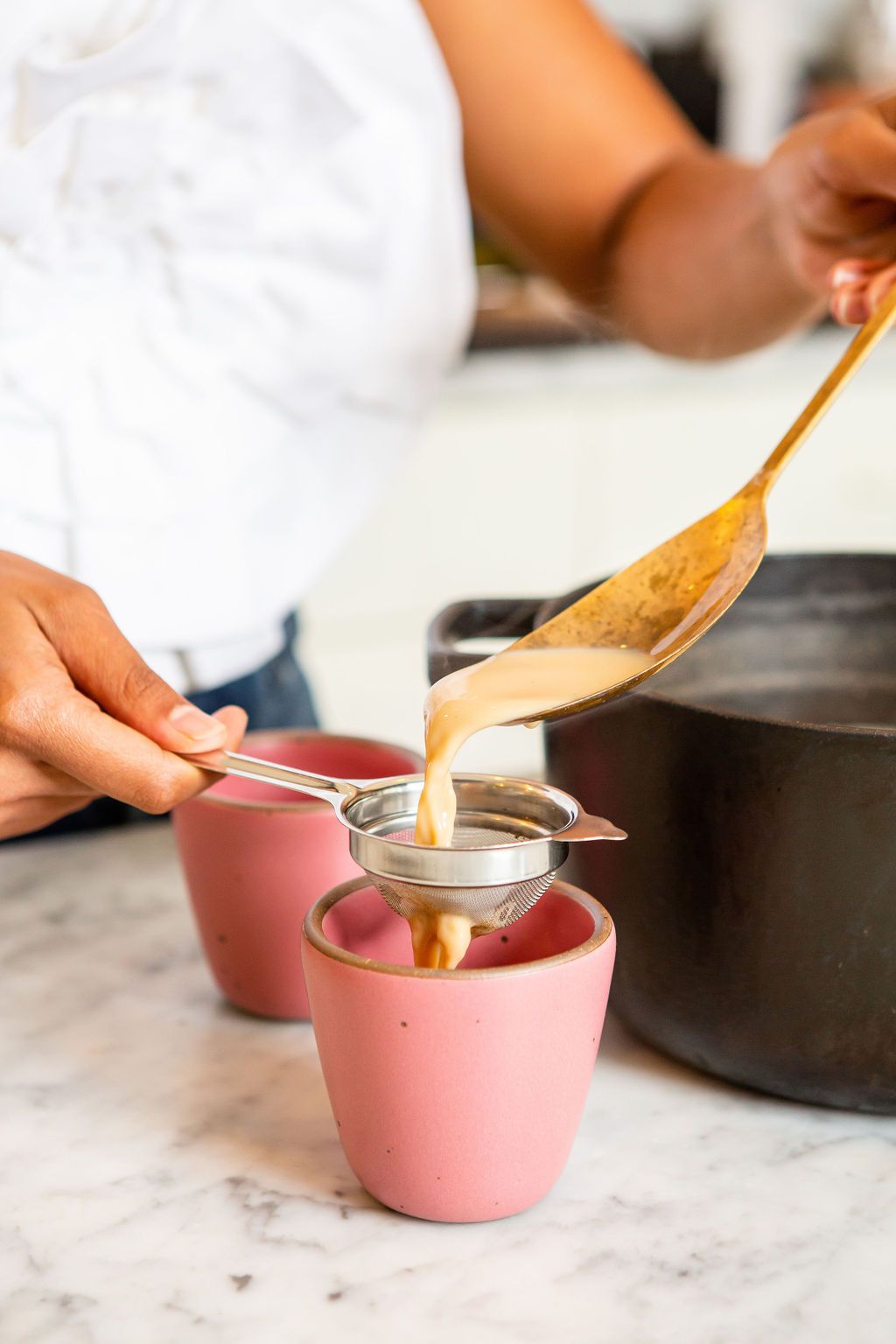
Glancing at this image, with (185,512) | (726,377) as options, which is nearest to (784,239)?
(185,512)

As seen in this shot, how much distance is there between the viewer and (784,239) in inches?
31.5

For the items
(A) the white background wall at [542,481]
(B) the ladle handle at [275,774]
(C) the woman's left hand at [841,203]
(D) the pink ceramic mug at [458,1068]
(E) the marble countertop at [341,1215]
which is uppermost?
(C) the woman's left hand at [841,203]

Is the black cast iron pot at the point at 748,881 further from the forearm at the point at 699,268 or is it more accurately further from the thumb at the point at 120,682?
the forearm at the point at 699,268

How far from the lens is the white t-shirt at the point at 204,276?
27.6 inches

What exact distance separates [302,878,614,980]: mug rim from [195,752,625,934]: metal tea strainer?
18mm

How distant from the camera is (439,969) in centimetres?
45

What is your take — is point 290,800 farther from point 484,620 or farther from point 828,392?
point 828,392

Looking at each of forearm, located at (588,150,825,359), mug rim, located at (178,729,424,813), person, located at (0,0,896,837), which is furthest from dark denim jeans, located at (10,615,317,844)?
forearm, located at (588,150,825,359)

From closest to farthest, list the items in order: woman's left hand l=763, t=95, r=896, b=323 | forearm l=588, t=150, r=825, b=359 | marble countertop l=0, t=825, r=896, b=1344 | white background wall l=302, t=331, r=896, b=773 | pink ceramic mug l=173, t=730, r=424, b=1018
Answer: marble countertop l=0, t=825, r=896, b=1344, pink ceramic mug l=173, t=730, r=424, b=1018, woman's left hand l=763, t=95, r=896, b=323, forearm l=588, t=150, r=825, b=359, white background wall l=302, t=331, r=896, b=773

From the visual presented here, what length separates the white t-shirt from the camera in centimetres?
70

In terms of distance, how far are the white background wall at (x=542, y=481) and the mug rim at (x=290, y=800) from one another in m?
1.08

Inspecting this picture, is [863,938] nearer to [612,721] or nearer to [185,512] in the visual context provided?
[612,721]

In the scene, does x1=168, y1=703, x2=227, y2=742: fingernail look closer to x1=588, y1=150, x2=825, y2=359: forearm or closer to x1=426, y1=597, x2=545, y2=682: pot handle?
x1=426, y1=597, x2=545, y2=682: pot handle

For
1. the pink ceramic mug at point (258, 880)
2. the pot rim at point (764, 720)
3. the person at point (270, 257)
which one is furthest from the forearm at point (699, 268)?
the pink ceramic mug at point (258, 880)
